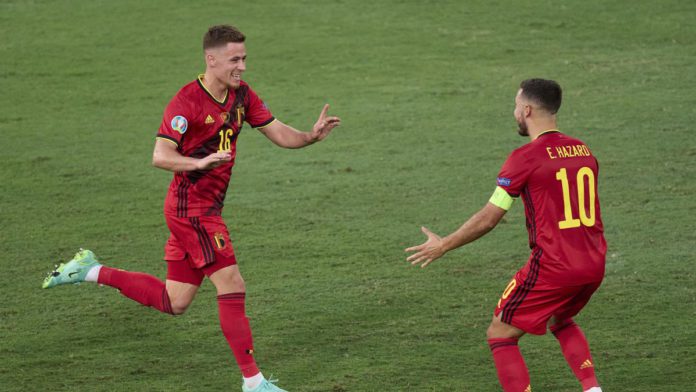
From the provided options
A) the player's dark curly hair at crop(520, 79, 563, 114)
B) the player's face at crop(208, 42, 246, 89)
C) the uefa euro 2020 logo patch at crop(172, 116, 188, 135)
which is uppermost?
the player's face at crop(208, 42, 246, 89)

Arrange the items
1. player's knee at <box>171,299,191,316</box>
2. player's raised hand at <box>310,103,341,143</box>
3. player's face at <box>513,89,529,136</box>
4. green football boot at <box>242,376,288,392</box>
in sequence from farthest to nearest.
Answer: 1. player's raised hand at <box>310,103,341,143</box>
2. player's knee at <box>171,299,191,316</box>
3. green football boot at <box>242,376,288,392</box>
4. player's face at <box>513,89,529,136</box>

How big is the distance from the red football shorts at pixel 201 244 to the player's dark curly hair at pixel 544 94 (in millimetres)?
2096

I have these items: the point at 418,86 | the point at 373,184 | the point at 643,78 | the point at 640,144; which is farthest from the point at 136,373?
the point at 643,78

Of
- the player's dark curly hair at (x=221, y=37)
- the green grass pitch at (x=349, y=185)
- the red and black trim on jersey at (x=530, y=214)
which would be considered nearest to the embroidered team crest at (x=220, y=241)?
the green grass pitch at (x=349, y=185)

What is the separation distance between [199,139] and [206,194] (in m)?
0.35

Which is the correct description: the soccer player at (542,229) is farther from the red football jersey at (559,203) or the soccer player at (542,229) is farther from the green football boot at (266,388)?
the green football boot at (266,388)

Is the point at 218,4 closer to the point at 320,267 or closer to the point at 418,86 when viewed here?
the point at 418,86

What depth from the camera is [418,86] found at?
1426 centimetres

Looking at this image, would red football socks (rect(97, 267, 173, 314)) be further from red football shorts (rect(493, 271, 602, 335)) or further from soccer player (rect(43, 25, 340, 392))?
red football shorts (rect(493, 271, 602, 335))

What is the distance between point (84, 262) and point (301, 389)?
1742 millimetres

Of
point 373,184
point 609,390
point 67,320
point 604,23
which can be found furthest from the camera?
point 604,23

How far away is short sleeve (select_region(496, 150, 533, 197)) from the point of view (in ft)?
18.9

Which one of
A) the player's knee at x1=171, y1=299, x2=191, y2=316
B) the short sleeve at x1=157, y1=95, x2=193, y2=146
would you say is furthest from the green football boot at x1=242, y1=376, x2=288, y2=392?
the short sleeve at x1=157, y1=95, x2=193, y2=146

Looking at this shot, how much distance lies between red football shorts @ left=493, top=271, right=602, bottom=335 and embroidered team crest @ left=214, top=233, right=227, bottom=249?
1814mm
